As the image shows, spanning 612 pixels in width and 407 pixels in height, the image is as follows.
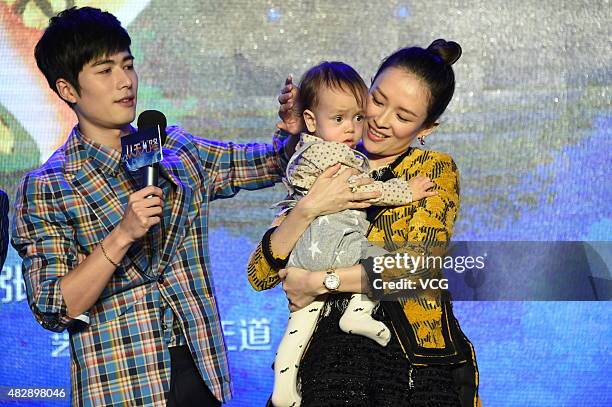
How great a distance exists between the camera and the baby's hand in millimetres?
2016

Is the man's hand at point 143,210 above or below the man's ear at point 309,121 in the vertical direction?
below

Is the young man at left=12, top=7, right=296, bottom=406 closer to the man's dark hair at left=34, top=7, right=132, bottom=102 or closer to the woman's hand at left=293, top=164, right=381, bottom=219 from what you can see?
the man's dark hair at left=34, top=7, right=132, bottom=102

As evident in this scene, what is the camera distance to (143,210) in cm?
208

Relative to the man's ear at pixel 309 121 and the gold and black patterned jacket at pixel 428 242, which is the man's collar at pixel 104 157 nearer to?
the man's ear at pixel 309 121

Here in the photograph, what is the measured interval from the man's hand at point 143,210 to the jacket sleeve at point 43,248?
222 mm

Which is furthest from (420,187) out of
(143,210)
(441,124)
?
(441,124)

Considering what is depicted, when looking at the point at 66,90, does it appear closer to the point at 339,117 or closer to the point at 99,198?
the point at 99,198

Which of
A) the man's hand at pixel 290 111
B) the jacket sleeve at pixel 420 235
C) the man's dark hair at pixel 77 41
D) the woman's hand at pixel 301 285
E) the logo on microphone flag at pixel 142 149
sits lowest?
the woman's hand at pixel 301 285

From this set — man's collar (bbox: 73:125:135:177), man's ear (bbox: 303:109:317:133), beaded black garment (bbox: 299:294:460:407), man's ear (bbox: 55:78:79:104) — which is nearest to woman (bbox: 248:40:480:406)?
beaded black garment (bbox: 299:294:460:407)

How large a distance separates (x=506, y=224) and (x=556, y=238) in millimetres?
179

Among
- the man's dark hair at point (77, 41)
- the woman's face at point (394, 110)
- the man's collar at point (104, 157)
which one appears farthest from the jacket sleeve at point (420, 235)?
the man's dark hair at point (77, 41)

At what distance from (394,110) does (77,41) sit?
79 cm

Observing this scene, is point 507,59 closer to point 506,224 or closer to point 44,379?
point 506,224

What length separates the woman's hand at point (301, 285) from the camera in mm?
2002
